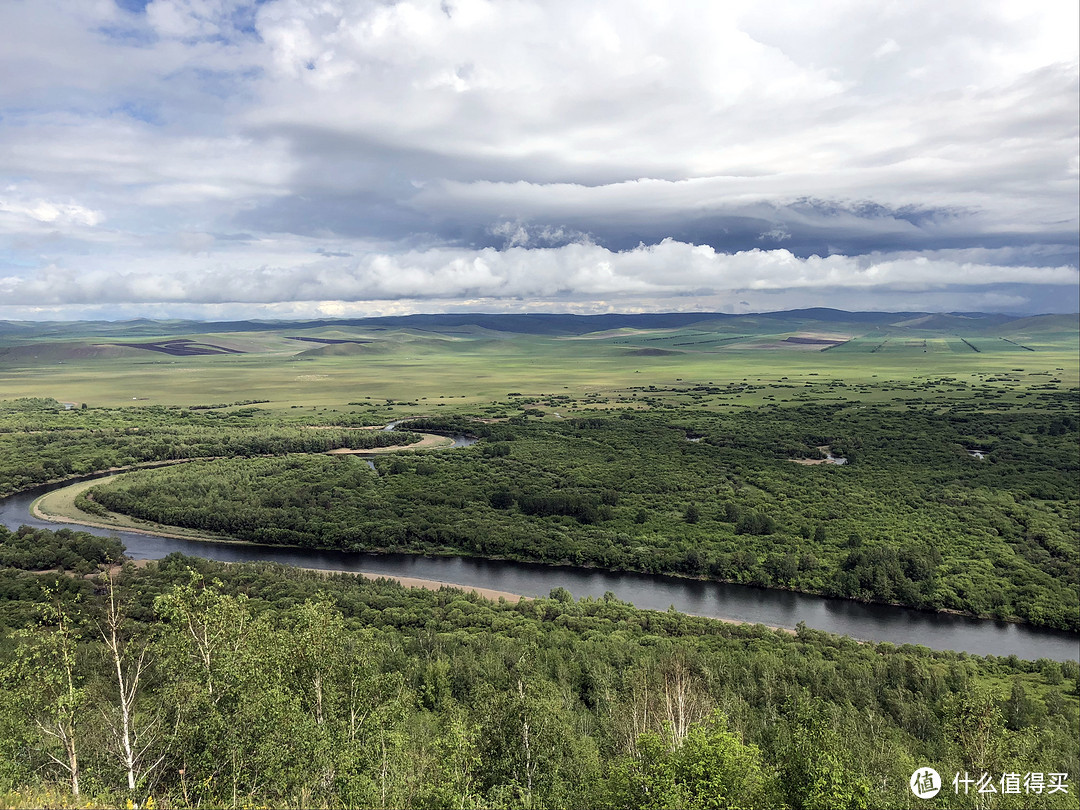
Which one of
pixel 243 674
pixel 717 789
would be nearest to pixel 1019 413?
pixel 717 789

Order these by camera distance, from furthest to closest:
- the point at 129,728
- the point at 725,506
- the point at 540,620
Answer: the point at 725,506 < the point at 540,620 < the point at 129,728

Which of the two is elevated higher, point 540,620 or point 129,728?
point 129,728

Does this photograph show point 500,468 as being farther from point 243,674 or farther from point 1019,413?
point 1019,413

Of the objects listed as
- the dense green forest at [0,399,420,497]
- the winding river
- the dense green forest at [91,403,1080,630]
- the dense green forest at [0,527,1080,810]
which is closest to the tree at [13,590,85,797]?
the dense green forest at [0,527,1080,810]

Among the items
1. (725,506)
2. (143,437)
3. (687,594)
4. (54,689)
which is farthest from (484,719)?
(143,437)

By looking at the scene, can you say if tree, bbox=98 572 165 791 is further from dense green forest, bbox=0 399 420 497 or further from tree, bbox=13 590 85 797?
dense green forest, bbox=0 399 420 497

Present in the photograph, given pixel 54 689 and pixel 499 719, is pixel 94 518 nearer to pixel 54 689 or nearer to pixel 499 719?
pixel 54 689
